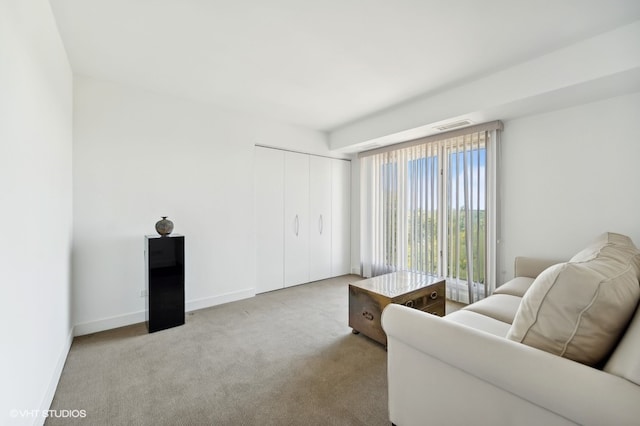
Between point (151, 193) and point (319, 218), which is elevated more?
point (151, 193)

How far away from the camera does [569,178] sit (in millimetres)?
2799

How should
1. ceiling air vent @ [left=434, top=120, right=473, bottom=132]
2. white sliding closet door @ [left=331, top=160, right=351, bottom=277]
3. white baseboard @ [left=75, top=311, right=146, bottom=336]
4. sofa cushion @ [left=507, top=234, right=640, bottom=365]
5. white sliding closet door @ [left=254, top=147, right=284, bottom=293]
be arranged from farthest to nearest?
white sliding closet door @ [left=331, top=160, right=351, bottom=277]
white sliding closet door @ [left=254, top=147, right=284, bottom=293]
ceiling air vent @ [left=434, top=120, right=473, bottom=132]
white baseboard @ [left=75, top=311, right=146, bottom=336]
sofa cushion @ [left=507, top=234, right=640, bottom=365]

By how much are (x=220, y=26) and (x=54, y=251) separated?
207 centimetres

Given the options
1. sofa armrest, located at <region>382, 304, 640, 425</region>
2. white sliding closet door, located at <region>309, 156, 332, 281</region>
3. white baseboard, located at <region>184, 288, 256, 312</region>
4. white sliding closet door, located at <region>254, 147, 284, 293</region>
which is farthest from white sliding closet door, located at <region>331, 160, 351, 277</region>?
sofa armrest, located at <region>382, 304, 640, 425</region>

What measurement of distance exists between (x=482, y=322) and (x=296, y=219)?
3081 millimetres

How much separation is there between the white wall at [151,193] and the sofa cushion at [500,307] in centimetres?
291

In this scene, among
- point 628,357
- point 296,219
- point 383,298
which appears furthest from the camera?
point 296,219

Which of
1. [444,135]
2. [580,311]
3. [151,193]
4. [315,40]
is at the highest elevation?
[315,40]

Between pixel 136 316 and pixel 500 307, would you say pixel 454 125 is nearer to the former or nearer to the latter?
pixel 500 307

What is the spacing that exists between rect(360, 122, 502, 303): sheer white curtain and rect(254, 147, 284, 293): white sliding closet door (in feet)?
5.40

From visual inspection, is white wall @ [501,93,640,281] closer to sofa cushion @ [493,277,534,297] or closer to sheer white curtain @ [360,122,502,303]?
sheer white curtain @ [360,122,502,303]

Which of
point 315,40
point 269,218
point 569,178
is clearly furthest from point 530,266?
point 269,218

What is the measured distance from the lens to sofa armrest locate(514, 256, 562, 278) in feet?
8.99

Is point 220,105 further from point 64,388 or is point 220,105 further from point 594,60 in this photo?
point 594,60
